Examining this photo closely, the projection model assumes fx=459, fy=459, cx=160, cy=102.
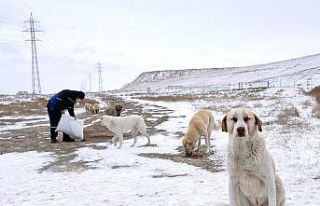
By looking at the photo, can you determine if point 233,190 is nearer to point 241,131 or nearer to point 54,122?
point 241,131

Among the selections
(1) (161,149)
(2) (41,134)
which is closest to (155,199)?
(1) (161,149)

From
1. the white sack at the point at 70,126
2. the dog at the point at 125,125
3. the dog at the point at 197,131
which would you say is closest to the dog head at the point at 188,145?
the dog at the point at 197,131

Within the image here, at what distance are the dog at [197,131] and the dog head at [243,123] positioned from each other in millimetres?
5858

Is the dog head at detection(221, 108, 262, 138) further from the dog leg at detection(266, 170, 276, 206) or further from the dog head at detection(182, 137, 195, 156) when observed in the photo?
the dog head at detection(182, 137, 195, 156)

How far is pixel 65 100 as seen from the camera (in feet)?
49.5

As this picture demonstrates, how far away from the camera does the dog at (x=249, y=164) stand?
4.95 m

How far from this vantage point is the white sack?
14.6 metres

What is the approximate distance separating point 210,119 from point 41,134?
790 cm

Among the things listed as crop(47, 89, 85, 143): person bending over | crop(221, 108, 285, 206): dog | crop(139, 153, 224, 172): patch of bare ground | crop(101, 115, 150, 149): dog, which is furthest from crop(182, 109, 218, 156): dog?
crop(221, 108, 285, 206): dog

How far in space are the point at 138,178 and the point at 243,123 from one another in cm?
384

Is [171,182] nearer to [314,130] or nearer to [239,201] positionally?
[239,201]

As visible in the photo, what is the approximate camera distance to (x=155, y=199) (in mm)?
6777

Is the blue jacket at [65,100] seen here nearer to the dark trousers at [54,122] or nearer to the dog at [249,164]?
the dark trousers at [54,122]

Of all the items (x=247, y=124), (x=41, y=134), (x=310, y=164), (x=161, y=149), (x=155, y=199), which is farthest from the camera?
(x=41, y=134)
